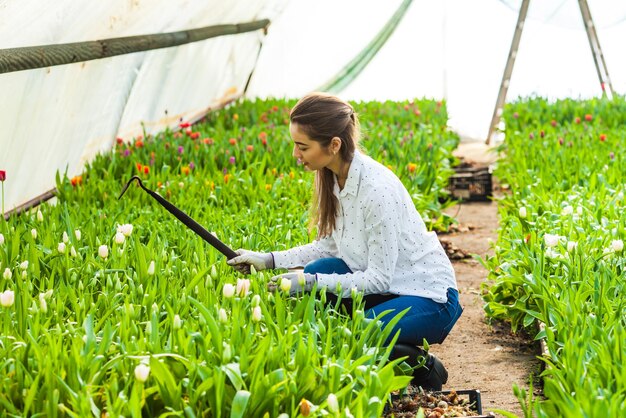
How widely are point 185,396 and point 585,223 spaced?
8.01 feet

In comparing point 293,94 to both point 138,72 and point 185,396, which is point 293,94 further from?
point 185,396

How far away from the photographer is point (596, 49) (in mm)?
10859

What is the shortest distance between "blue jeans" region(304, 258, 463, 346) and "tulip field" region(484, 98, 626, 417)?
11.5 inches

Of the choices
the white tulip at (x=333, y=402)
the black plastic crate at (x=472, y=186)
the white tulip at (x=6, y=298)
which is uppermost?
the white tulip at (x=6, y=298)

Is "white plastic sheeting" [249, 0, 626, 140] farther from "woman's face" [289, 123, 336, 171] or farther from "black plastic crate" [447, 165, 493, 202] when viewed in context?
"woman's face" [289, 123, 336, 171]

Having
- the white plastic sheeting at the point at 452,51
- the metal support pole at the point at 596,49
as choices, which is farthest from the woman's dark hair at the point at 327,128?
the metal support pole at the point at 596,49

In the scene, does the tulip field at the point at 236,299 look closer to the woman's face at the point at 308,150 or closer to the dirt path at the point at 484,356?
the dirt path at the point at 484,356

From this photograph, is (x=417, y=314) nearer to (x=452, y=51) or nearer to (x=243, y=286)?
(x=243, y=286)

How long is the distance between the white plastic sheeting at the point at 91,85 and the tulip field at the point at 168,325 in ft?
1.32

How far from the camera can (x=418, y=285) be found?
332cm

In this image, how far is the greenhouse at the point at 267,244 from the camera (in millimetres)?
2400

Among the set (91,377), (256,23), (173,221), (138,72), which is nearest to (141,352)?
(91,377)

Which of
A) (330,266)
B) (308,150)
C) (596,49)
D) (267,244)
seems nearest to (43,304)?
(308,150)

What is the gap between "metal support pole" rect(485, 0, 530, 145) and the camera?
428 inches
